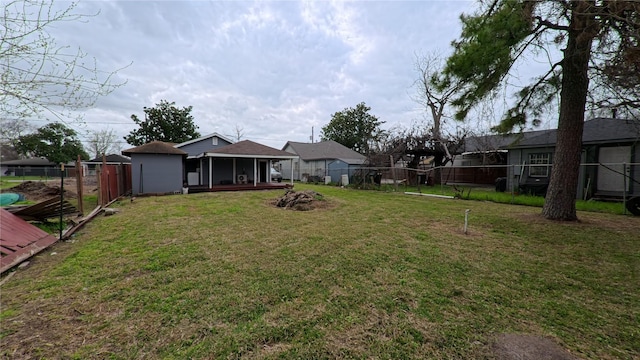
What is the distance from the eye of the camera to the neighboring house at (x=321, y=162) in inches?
909

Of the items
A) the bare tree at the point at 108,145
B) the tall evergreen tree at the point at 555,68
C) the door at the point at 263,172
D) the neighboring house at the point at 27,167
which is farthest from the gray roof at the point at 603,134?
the neighboring house at the point at 27,167

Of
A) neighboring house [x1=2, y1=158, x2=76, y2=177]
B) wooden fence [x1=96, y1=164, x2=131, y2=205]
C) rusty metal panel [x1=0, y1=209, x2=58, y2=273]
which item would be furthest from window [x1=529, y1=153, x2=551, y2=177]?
neighboring house [x1=2, y1=158, x2=76, y2=177]

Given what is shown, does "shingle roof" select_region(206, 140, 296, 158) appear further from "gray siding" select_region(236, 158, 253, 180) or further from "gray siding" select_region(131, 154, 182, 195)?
"gray siding" select_region(131, 154, 182, 195)

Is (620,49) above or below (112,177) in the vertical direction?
above

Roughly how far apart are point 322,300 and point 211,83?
17.6 meters

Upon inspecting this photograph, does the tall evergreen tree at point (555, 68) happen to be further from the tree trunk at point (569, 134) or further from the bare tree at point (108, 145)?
the bare tree at point (108, 145)

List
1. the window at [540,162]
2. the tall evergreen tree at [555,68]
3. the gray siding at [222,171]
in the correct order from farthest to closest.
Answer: the gray siding at [222,171] → the window at [540,162] → the tall evergreen tree at [555,68]

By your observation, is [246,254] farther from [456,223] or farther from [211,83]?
[211,83]

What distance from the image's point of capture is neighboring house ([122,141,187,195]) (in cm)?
1166

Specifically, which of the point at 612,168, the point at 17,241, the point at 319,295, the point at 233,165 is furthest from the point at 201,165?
A: the point at 612,168

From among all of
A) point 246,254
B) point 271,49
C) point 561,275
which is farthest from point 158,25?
point 561,275

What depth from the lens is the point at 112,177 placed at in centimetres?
975

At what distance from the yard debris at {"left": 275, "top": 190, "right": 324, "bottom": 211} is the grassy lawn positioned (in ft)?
9.97

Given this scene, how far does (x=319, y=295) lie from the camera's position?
108 inches
